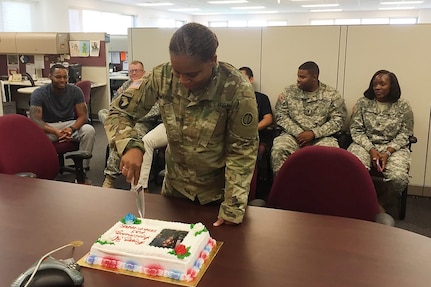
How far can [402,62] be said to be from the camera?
12.2 feet

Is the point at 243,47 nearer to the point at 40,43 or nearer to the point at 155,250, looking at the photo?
the point at 155,250

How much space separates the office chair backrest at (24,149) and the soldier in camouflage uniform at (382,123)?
230cm

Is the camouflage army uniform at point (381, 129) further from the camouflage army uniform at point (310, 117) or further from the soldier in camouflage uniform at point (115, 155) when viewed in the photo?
the soldier in camouflage uniform at point (115, 155)

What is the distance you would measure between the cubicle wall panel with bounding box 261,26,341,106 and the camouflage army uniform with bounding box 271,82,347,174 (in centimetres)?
30

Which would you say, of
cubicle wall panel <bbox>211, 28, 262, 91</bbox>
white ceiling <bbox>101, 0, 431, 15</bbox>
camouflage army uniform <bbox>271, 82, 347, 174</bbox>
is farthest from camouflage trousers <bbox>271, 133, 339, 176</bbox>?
white ceiling <bbox>101, 0, 431, 15</bbox>

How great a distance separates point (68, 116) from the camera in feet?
14.3

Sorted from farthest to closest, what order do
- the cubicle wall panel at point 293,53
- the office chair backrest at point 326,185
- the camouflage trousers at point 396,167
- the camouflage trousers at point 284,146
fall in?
1. the cubicle wall panel at point 293,53
2. the camouflage trousers at point 284,146
3. the camouflage trousers at point 396,167
4. the office chair backrest at point 326,185

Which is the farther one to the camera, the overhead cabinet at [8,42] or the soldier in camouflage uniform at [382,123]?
the overhead cabinet at [8,42]

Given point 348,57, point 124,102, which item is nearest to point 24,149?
point 124,102

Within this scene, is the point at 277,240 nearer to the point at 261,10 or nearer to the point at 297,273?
the point at 297,273

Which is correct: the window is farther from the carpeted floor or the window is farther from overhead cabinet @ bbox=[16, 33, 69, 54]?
the carpeted floor

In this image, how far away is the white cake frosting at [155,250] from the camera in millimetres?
1092

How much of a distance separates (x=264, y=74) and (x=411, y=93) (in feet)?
4.43

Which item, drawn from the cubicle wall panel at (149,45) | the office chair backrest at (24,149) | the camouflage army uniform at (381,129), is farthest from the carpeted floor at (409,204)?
the cubicle wall panel at (149,45)
